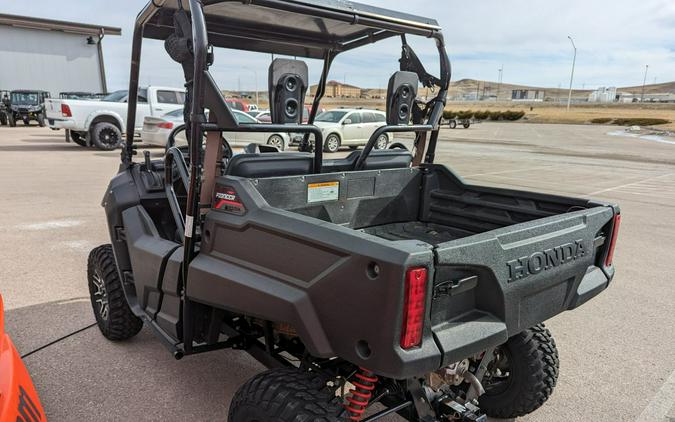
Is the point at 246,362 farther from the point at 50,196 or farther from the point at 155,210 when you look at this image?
the point at 50,196

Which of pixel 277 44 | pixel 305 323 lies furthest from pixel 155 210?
pixel 305 323

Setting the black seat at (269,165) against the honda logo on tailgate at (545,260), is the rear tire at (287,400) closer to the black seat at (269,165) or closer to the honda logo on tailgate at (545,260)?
the honda logo on tailgate at (545,260)

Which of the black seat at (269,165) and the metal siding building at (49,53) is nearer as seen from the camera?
the black seat at (269,165)

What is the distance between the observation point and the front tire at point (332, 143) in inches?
671

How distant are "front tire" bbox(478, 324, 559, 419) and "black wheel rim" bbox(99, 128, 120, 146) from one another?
14749mm

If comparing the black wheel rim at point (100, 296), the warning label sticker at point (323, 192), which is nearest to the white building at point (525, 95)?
the warning label sticker at point (323, 192)

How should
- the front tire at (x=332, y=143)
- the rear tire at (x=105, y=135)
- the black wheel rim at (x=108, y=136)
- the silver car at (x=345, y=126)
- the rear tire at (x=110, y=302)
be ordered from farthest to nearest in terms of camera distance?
the silver car at (x=345, y=126) → the front tire at (x=332, y=143) → the black wheel rim at (x=108, y=136) → the rear tire at (x=105, y=135) → the rear tire at (x=110, y=302)

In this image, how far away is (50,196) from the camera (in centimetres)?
822

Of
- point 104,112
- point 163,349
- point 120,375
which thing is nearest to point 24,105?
point 104,112

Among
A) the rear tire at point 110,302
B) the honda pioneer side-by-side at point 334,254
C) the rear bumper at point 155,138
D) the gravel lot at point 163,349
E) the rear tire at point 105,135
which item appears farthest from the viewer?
the rear tire at point 105,135

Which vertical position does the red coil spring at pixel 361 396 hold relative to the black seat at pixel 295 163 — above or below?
below

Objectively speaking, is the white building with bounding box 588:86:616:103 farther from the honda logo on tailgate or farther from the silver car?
the honda logo on tailgate

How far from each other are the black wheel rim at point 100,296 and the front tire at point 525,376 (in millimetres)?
2451

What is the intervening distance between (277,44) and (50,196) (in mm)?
6418
